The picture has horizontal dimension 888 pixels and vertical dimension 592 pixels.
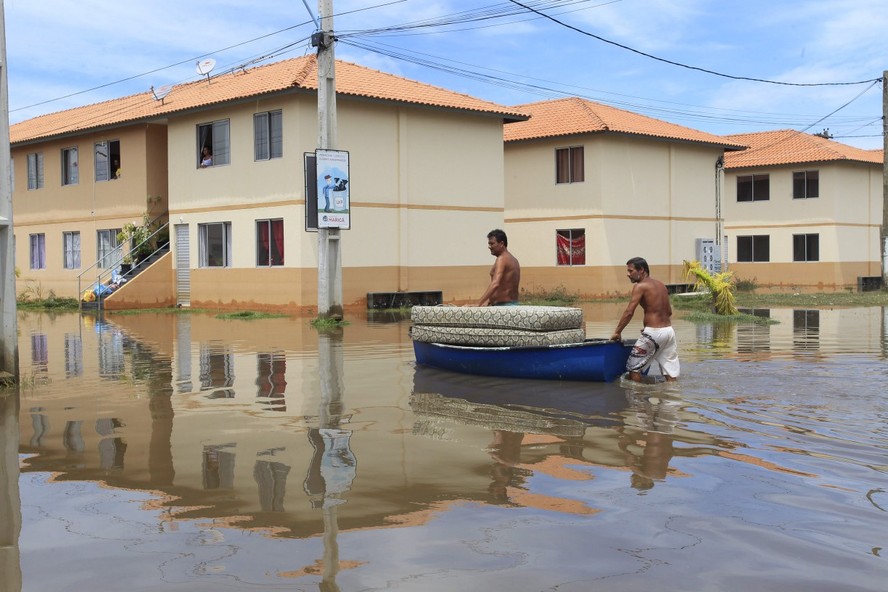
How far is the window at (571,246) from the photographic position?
37.2 metres

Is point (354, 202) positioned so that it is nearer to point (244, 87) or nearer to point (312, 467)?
point (244, 87)

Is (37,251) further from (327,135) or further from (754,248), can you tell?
(754,248)

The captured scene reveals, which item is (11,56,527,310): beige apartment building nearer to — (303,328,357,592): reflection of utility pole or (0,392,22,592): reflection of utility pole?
(303,328,357,592): reflection of utility pole

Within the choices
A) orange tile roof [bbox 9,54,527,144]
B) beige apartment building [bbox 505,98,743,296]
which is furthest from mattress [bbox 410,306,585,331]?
beige apartment building [bbox 505,98,743,296]

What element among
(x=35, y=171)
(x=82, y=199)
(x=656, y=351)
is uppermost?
(x=35, y=171)

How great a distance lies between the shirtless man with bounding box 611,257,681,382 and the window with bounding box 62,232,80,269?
29118 mm

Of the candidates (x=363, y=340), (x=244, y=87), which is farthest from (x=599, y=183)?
(x=363, y=340)

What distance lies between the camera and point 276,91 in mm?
27125

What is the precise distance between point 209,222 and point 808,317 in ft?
58.6

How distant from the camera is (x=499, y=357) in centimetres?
1292

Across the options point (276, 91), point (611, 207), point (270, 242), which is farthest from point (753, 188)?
point (276, 91)

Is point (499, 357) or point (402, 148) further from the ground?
point (402, 148)

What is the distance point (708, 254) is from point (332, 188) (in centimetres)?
2071

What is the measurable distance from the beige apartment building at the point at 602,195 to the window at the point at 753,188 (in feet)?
24.1
